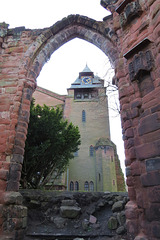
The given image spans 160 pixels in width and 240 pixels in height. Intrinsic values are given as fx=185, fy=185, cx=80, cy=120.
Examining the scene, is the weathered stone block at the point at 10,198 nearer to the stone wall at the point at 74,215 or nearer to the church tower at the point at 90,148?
the stone wall at the point at 74,215

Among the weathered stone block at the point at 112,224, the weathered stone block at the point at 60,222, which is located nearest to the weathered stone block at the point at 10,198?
the weathered stone block at the point at 60,222

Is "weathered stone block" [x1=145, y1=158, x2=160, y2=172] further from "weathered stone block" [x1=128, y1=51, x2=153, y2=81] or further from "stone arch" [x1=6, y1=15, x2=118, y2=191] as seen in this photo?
"stone arch" [x1=6, y1=15, x2=118, y2=191]

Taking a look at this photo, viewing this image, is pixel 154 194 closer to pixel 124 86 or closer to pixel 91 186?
pixel 124 86

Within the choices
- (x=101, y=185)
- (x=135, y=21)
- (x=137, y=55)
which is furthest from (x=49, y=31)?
(x=101, y=185)

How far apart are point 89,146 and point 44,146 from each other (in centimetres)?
1455

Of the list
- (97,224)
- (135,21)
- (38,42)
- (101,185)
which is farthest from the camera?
(101,185)

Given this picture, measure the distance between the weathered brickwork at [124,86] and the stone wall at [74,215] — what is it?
115 centimetres

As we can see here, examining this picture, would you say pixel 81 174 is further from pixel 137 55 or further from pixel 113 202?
→ pixel 137 55

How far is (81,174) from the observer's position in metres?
21.4

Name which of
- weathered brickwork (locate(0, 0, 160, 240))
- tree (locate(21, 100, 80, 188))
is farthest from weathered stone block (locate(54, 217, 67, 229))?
tree (locate(21, 100, 80, 188))

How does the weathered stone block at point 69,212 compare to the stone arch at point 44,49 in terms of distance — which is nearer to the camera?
the stone arch at point 44,49

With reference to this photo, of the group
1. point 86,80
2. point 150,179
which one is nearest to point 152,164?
point 150,179

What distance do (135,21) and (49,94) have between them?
77.6 feet

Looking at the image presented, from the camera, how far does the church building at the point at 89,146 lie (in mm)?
20469
